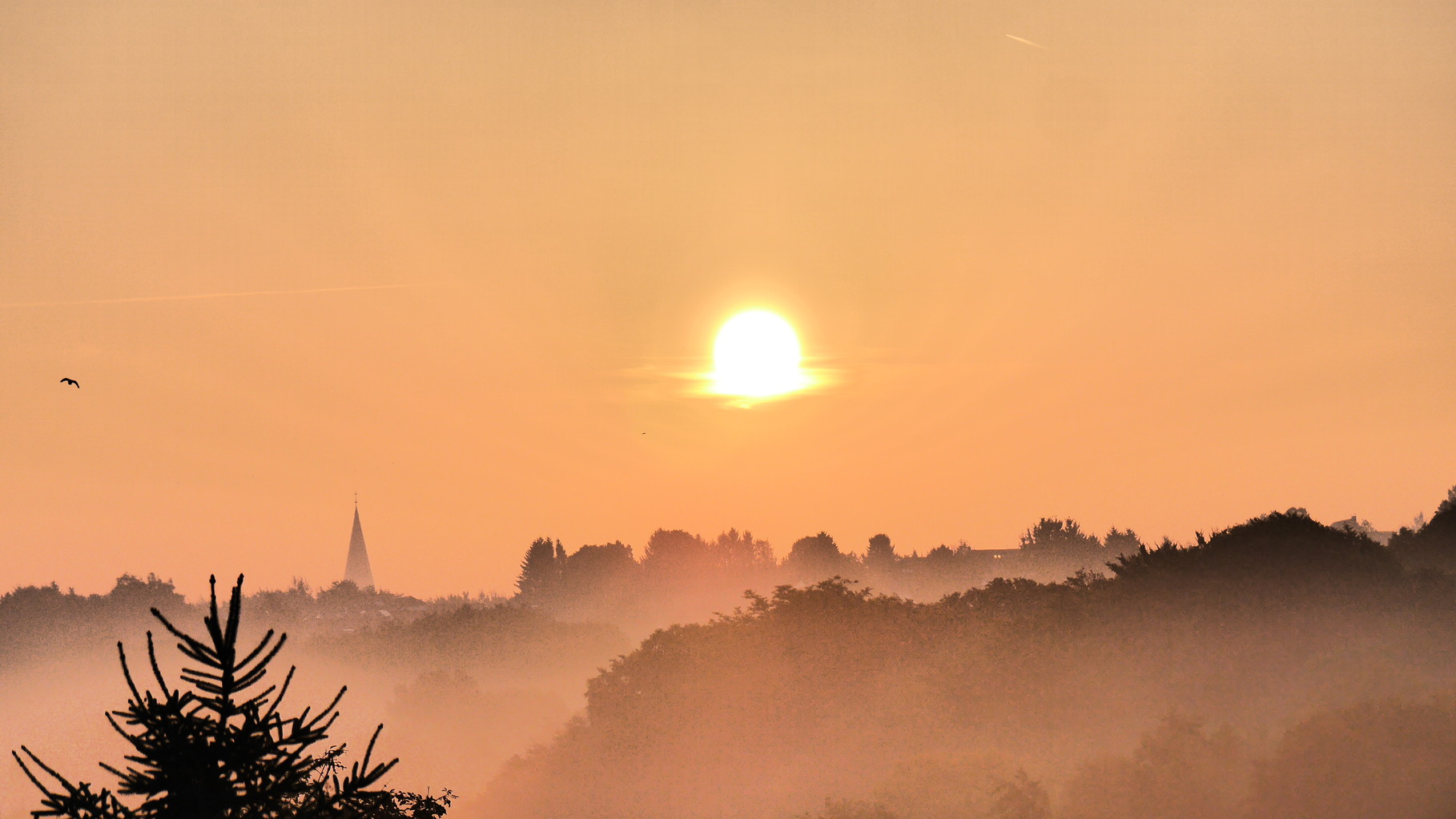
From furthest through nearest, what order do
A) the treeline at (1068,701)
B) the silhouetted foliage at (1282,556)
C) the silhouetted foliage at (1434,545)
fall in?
the silhouetted foliage at (1434,545) → the silhouetted foliage at (1282,556) → the treeline at (1068,701)

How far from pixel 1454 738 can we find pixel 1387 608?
51.8 ft

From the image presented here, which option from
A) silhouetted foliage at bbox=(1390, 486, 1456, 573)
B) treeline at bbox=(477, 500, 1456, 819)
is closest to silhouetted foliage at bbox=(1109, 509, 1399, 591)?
treeline at bbox=(477, 500, 1456, 819)

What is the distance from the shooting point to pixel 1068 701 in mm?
66812

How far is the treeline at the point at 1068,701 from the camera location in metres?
52.2

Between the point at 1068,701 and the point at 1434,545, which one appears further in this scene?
the point at 1434,545

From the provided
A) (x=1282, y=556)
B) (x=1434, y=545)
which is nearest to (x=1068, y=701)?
(x=1282, y=556)

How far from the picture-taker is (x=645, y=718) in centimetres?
7900

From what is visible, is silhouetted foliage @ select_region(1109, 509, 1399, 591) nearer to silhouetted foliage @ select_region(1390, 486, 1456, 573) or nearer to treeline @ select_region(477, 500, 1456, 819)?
treeline @ select_region(477, 500, 1456, 819)

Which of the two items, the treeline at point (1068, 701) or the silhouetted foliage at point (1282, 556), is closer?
the treeline at point (1068, 701)

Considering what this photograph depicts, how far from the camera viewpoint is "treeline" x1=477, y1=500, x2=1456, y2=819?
52.2 metres

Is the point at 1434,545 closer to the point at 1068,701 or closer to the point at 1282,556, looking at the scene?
the point at 1282,556

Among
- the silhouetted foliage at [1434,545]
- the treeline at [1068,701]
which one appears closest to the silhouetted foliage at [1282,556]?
the treeline at [1068,701]

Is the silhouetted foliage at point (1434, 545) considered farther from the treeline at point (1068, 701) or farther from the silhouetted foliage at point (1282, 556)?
the silhouetted foliage at point (1282, 556)

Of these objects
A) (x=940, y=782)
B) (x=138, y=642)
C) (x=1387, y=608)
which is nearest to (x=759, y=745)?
(x=940, y=782)
